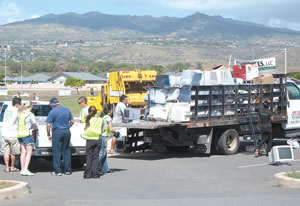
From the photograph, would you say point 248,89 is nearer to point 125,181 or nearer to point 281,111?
point 281,111

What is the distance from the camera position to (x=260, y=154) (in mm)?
16984

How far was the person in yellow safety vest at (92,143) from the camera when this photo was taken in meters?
12.4

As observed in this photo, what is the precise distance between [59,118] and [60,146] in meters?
0.63

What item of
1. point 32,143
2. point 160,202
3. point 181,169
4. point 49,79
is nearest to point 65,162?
point 32,143

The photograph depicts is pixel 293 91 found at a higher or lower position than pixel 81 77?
lower

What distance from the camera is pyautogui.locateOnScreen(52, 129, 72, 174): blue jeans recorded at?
12.6 metres

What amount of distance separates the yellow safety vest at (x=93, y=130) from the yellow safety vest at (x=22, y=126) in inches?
54.2

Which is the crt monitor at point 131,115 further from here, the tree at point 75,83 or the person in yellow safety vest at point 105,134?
the tree at point 75,83

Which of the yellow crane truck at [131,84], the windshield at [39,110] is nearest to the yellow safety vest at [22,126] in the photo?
the windshield at [39,110]

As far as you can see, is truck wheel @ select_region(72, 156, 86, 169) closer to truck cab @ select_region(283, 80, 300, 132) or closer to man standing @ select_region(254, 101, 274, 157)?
man standing @ select_region(254, 101, 274, 157)

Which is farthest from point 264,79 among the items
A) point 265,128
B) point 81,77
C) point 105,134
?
point 81,77

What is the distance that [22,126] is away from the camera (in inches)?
504

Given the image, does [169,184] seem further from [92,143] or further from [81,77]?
[81,77]

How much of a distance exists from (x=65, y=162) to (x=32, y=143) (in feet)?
2.84
